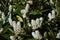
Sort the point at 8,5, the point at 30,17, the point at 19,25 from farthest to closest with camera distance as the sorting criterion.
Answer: the point at 8,5 → the point at 30,17 → the point at 19,25

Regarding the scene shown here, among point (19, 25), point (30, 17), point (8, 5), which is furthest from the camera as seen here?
point (8, 5)

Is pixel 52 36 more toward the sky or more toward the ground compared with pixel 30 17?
more toward the ground

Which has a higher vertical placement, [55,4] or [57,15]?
[55,4]

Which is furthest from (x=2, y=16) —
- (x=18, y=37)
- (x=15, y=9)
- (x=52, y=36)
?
(x=52, y=36)

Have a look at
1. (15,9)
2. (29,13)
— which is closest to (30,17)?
(29,13)

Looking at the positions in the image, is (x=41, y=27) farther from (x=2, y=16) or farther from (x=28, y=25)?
(x=2, y=16)

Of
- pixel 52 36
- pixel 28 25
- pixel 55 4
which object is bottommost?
pixel 52 36

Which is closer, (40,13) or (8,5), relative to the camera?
(40,13)

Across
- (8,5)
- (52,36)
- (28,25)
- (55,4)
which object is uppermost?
(8,5)

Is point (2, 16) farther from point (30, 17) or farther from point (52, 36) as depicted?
point (52, 36)
